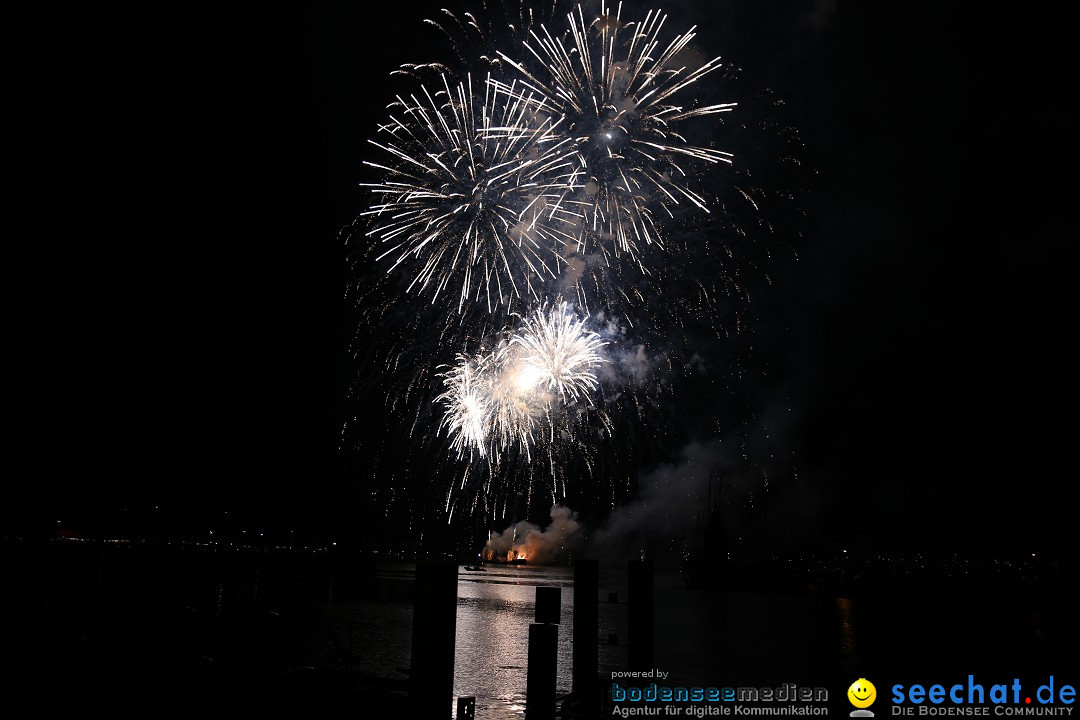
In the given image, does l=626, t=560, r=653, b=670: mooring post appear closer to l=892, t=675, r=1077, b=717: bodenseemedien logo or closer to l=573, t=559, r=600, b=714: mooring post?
l=573, t=559, r=600, b=714: mooring post

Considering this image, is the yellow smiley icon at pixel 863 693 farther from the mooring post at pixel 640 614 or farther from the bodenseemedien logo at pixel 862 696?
the mooring post at pixel 640 614

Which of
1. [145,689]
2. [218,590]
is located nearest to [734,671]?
[145,689]

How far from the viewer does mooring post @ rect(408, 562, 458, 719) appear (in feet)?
36.5

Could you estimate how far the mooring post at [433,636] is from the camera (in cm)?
1112

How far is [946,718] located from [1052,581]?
150936mm

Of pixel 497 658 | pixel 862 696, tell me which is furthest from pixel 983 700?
pixel 497 658

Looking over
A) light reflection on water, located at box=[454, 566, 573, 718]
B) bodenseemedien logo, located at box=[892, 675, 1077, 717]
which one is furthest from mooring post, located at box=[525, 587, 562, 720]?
light reflection on water, located at box=[454, 566, 573, 718]

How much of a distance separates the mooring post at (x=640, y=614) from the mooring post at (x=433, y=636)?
38.1 ft

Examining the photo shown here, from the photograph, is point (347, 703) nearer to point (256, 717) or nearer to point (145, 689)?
point (256, 717)

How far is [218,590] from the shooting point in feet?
189

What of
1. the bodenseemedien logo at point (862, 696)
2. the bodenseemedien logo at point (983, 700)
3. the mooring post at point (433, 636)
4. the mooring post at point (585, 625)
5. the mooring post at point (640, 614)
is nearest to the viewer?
the bodenseemedien logo at point (983, 700)

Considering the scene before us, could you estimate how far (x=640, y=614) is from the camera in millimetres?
22906

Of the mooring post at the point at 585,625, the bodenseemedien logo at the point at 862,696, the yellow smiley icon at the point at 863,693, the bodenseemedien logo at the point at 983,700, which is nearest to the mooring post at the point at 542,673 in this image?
the mooring post at the point at 585,625

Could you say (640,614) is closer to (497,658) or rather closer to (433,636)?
(433,636)
